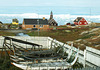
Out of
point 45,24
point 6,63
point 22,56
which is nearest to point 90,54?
point 22,56

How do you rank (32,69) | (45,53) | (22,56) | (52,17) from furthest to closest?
(52,17)
(45,53)
(22,56)
(32,69)

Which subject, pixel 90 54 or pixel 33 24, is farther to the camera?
pixel 33 24

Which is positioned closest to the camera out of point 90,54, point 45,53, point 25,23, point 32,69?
Answer: point 32,69

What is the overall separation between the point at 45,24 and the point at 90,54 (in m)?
56.2

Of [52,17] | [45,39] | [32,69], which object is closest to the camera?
[32,69]

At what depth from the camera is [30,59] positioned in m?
13.8

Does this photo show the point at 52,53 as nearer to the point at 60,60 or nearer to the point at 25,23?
the point at 60,60

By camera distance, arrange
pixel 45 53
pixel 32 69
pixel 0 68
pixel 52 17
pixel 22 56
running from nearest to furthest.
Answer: pixel 32 69 < pixel 22 56 < pixel 0 68 < pixel 45 53 < pixel 52 17

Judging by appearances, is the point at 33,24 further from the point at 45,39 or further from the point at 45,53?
the point at 45,53

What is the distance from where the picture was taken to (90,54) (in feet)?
43.0

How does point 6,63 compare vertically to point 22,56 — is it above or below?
below

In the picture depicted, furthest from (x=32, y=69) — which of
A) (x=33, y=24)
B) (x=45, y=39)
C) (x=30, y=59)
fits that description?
(x=33, y=24)

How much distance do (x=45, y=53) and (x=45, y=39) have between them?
12430mm

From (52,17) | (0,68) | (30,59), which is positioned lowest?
(0,68)
